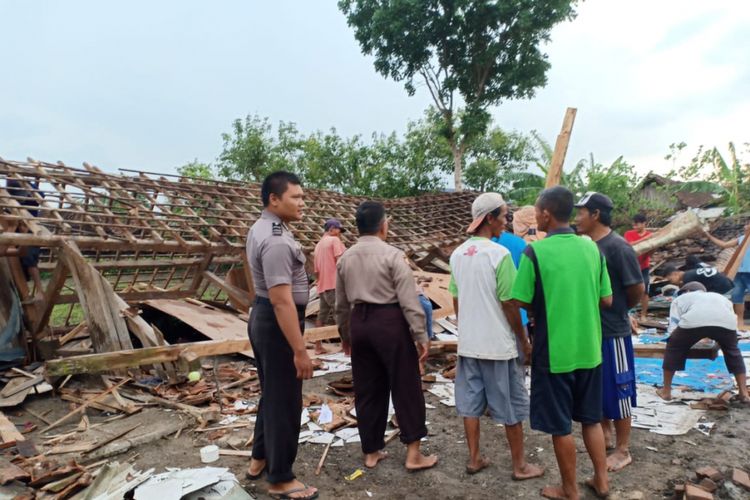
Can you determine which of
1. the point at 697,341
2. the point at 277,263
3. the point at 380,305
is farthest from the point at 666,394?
the point at 277,263

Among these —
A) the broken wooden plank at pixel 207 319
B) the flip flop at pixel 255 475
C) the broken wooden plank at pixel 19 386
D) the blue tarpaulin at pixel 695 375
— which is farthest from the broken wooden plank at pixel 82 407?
the blue tarpaulin at pixel 695 375

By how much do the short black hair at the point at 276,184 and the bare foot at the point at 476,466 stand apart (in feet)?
7.85

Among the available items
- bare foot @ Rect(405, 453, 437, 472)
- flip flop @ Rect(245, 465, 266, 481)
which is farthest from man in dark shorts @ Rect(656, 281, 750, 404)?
flip flop @ Rect(245, 465, 266, 481)

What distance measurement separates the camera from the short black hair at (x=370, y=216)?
12.5 ft

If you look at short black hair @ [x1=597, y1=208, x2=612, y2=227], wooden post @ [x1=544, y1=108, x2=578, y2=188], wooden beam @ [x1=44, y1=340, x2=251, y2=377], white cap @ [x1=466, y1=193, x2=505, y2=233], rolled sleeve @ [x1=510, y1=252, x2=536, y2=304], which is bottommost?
wooden beam @ [x1=44, y1=340, x2=251, y2=377]

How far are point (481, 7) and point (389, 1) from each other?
341cm

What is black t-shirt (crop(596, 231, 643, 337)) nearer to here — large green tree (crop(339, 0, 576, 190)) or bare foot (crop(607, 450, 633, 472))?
bare foot (crop(607, 450, 633, 472))

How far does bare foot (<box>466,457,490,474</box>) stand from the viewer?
3.74 metres

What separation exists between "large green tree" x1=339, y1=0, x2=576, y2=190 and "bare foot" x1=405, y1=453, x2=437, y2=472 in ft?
56.8

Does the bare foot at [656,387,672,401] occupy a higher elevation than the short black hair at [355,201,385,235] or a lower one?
lower

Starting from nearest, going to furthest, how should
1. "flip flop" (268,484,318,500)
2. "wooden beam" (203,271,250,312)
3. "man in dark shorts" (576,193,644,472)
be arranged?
"flip flop" (268,484,318,500) → "man in dark shorts" (576,193,644,472) → "wooden beam" (203,271,250,312)

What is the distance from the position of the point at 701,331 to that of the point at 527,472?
8.85ft

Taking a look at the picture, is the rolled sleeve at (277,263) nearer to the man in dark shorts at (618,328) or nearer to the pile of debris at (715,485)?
the man in dark shorts at (618,328)

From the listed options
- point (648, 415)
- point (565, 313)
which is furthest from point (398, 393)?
point (648, 415)
